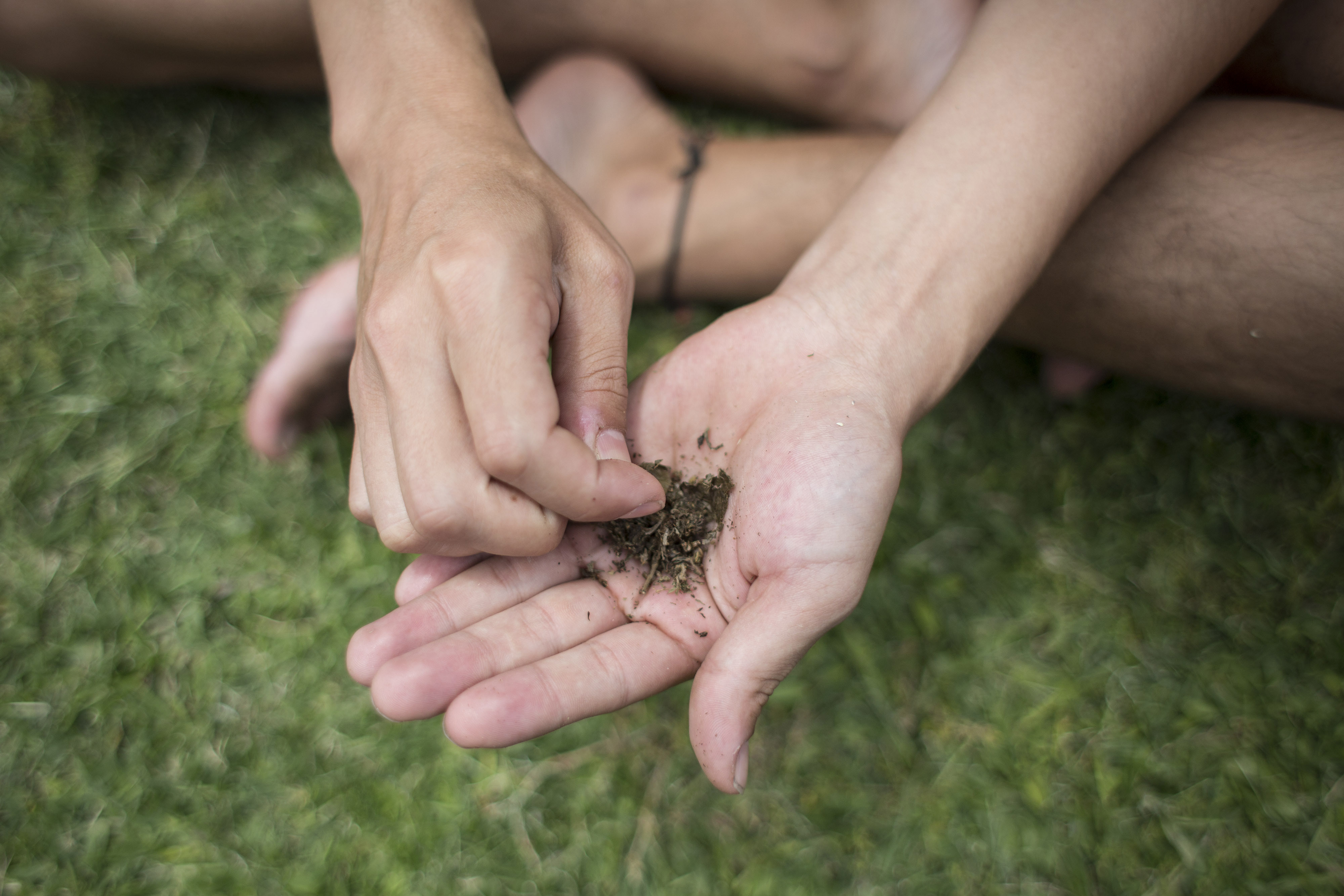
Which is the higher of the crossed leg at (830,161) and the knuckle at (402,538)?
the crossed leg at (830,161)

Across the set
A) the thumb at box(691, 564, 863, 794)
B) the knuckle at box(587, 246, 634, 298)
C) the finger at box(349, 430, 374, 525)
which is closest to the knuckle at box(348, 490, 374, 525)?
the finger at box(349, 430, 374, 525)

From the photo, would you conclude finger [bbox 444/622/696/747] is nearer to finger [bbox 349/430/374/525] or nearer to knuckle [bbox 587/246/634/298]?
finger [bbox 349/430/374/525]

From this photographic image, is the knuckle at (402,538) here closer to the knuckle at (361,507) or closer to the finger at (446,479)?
the finger at (446,479)

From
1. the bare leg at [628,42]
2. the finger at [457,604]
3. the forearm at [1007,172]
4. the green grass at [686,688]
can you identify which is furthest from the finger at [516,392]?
the bare leg at [628,42]

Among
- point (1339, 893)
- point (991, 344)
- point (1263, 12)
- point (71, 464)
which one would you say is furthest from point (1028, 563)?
point (71, 464)

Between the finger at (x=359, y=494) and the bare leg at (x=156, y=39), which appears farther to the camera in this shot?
the bare leg at (x=156, y=39)

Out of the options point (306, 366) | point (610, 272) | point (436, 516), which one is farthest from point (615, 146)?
point (436, 516)

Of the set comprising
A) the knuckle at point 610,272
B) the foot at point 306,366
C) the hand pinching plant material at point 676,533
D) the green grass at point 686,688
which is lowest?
the green grass at point 686,688
